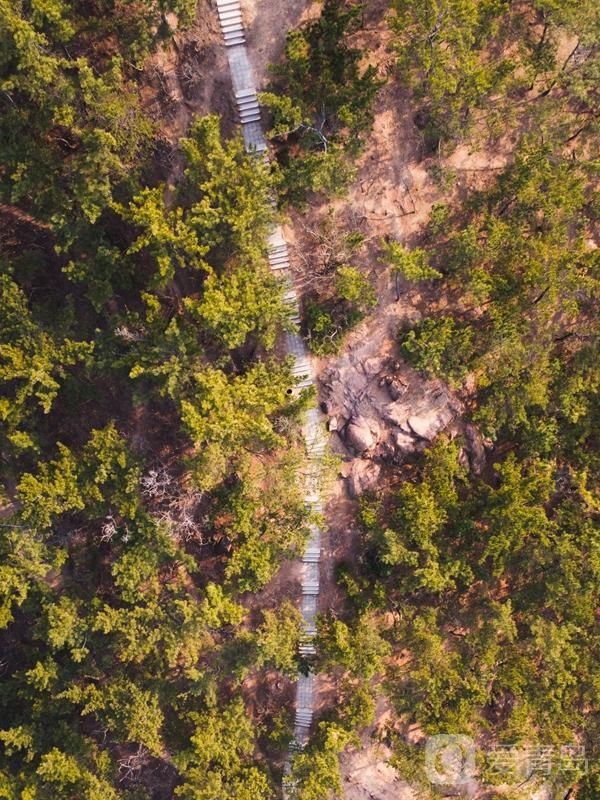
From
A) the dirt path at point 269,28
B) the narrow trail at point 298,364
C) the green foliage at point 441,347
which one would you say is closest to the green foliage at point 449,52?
the dirt path at point 269,28

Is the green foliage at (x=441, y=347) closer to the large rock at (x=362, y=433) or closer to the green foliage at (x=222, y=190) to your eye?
the large rock at (x=362, y=433)

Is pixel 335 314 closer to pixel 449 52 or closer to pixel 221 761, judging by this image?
pixel 449 52

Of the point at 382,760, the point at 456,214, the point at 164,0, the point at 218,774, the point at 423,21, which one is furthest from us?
the point at 382,760

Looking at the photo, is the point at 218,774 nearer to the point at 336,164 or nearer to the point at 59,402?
the point at 59,402

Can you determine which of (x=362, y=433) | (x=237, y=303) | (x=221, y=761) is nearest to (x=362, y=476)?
(x=362, y=433)

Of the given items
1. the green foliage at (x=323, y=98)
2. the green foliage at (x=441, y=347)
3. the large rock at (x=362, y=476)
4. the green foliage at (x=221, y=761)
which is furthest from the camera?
the large rock at (x=362, y=476)

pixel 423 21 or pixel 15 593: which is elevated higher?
pixel 423 21

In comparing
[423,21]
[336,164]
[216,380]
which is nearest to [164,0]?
[336,164]
